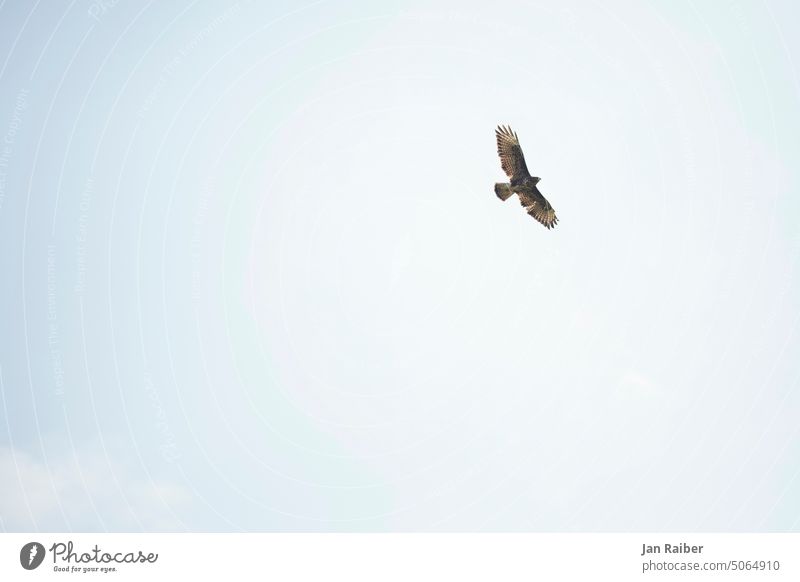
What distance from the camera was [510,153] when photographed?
47.1 m

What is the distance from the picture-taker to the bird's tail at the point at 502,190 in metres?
48.6

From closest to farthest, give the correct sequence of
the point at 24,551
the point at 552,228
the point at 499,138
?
1. the point at 24,551
2. the point at 499,138
3. the point at 552,228

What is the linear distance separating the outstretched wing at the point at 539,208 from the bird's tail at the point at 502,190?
968 mm

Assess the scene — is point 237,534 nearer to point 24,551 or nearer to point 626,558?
point 24,551

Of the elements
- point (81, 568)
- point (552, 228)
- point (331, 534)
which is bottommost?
point (81, 568)

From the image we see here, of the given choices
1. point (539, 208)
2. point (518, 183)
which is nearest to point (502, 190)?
point (518, 183)

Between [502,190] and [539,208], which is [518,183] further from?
[539,208]

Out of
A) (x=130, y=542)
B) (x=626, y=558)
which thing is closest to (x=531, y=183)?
(x=626, y=558)

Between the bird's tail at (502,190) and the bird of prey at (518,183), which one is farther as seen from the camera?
the bird's tail at (502,190)

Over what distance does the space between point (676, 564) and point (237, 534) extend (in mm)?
20142

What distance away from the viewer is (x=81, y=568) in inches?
1399

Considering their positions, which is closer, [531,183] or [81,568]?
[81,568]

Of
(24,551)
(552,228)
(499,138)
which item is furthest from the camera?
(552,228)

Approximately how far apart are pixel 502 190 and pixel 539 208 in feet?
10.0
